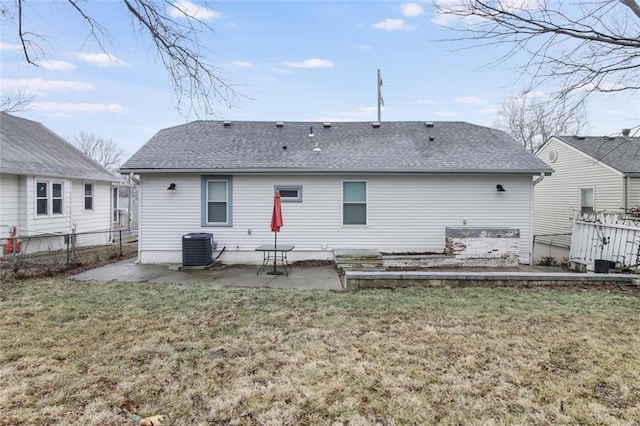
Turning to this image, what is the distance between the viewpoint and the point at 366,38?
34.2ft

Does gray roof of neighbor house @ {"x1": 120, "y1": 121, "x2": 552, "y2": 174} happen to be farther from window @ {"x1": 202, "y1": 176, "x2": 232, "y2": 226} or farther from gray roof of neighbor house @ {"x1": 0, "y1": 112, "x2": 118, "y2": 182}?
gray roof of neighbor house @ {"x1": 0, "y1": 112, "x2": 118, "y2": 182}

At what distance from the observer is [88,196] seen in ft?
48.7

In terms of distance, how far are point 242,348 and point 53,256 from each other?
8.55 metres

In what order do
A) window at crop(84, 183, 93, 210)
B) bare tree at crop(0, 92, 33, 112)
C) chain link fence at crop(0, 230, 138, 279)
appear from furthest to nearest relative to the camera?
window at crop(84, 183, 93, 210)
bare tree at crop(0, 92, 33, 112)
chain link fence at crop(0, 230, 138, 279)

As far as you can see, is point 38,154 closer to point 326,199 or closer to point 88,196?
point 88,196

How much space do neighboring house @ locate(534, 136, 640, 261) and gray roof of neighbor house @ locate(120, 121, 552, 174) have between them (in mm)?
3999

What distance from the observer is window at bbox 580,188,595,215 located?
14.0 metres

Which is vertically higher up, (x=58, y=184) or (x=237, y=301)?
(x=58, y=184)

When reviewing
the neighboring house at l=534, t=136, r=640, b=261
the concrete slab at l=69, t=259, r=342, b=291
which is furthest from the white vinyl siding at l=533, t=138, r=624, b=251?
the concrete slab at l=69, t=259, r=342, b=291

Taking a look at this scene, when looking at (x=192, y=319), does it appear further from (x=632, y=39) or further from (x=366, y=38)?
(x=366, y=38)

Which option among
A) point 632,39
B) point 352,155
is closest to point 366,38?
point 352,155

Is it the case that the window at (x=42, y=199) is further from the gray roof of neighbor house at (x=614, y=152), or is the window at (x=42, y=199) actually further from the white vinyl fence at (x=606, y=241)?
the gray roof of neighbor house at (x=614, y=152)

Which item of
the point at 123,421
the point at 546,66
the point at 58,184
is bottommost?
the point at 123,421

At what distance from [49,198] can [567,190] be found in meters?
18.9
